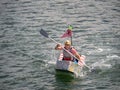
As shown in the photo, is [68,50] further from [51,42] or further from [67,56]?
[51,42]

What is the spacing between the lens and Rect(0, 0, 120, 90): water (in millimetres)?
25312

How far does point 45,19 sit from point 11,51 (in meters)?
8.44

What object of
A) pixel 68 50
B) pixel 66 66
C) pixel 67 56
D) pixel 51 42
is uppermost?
pixel 51 42

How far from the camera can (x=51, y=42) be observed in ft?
105

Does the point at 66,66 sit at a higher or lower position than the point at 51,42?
lower

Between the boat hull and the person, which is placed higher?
the person

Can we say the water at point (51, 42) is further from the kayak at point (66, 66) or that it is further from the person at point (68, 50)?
the person at point (68, 50)

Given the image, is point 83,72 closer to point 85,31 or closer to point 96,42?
point 96,42

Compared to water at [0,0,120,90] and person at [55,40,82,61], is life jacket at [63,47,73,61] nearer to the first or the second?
person at [55,40,82,61]

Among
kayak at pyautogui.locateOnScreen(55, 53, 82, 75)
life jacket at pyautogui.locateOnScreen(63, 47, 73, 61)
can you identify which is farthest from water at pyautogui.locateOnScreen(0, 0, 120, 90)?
life jacket at pyautogui.locateOnScreen(63, 47, 73, 61)

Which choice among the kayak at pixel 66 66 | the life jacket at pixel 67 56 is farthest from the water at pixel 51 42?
the life jacket at pixel 67 56

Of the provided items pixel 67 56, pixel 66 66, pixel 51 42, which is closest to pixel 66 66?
pixel 66 66

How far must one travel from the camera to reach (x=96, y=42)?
3167 centimetres

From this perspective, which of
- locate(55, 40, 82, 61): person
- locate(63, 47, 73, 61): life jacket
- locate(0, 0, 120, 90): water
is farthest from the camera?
locate(63, 47, 73, 61): life jacket
